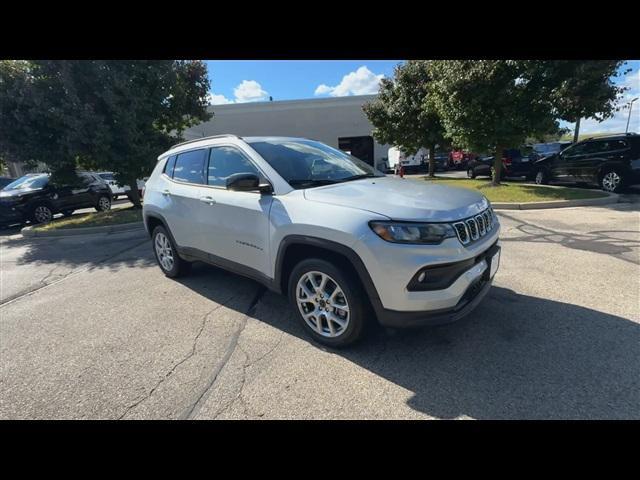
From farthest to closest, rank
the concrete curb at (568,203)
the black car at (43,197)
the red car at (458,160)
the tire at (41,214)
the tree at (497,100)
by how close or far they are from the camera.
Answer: the red car at (458,160), the tire at (41,214), the black car at (43,197), the tree at (497,100), the concrete curb at (568,203)

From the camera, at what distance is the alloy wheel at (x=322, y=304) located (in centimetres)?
272

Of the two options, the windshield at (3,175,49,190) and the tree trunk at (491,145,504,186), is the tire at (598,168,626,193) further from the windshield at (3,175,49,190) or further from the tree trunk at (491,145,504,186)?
the windshield at (3,175,49,190)

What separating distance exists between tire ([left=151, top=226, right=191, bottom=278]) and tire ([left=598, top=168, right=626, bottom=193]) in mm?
11372

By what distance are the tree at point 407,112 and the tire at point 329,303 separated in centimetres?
1326

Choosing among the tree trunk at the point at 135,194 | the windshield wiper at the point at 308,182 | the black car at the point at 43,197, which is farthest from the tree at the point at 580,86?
the black car at the point at 43,197

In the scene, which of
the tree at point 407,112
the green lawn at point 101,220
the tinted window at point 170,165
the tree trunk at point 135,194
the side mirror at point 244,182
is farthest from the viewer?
the tree at point 407,112

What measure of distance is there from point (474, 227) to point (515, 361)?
3.50 ft

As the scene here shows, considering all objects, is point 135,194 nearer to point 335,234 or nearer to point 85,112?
point 85,112

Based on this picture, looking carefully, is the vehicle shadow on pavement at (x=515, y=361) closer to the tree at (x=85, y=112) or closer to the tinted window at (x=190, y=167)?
the tinted window at (x=190, y=167)

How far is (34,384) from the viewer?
276 centimetres

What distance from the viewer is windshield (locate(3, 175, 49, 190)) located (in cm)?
1116

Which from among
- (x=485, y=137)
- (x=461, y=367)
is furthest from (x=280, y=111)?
(x=461, y=367)
